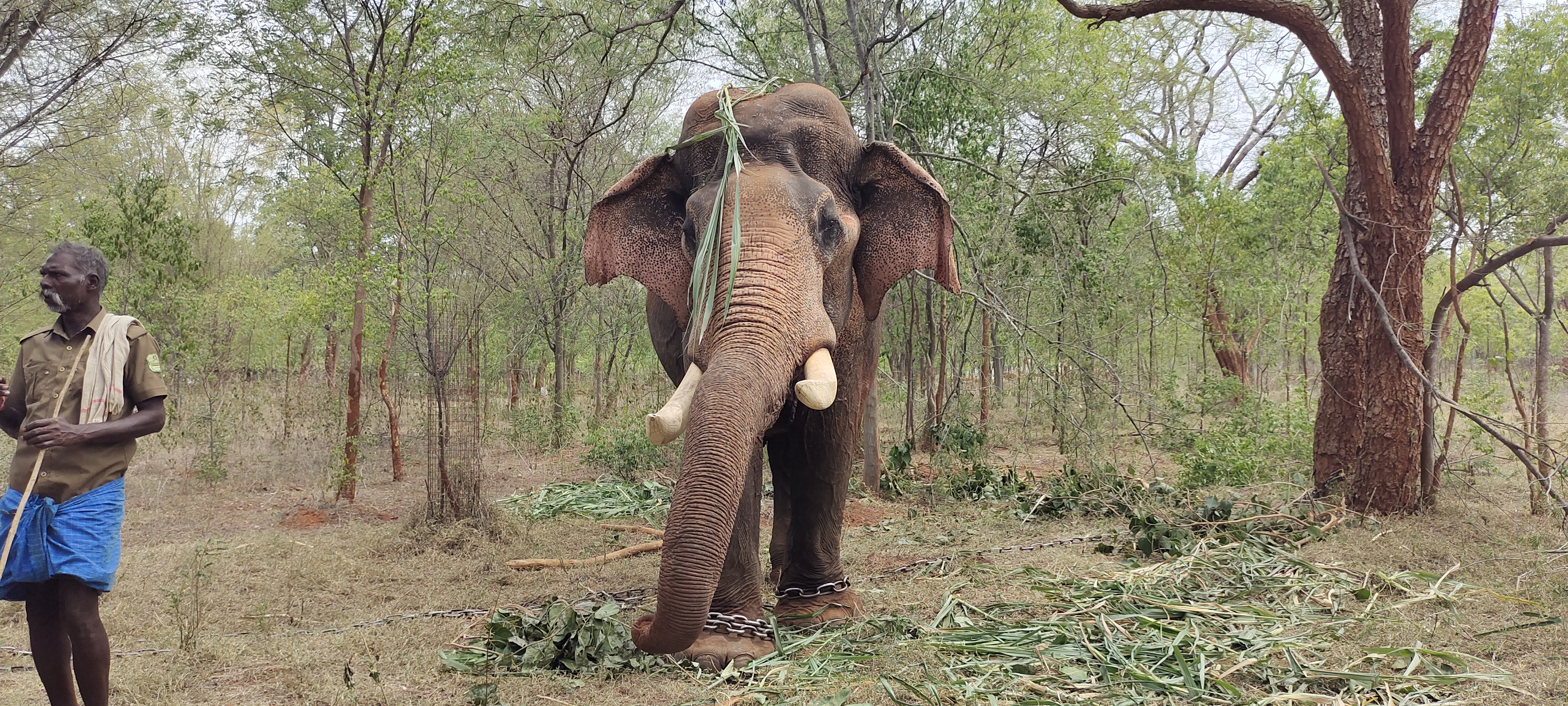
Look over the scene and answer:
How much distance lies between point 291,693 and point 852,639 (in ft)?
8.09

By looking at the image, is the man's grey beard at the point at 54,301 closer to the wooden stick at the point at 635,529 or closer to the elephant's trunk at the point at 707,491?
the elephant's trunk at the point at 707,491

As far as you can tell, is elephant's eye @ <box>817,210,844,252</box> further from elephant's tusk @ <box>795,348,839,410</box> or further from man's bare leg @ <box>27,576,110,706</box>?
man's bare leg @ <box>27,576,110,706</box>

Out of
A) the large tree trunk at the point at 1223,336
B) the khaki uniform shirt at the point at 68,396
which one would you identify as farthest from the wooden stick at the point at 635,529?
the large tree trunk at the point at 1223,336

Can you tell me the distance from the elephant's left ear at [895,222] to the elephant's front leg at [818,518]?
2.48 ft

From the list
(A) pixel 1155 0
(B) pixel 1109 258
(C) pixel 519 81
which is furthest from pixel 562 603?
(C) pixel 519 81

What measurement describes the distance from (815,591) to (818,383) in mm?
1526

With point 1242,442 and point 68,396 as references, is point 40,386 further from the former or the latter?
point 1242,442

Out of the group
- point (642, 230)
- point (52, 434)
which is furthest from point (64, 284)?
point (642, 230)

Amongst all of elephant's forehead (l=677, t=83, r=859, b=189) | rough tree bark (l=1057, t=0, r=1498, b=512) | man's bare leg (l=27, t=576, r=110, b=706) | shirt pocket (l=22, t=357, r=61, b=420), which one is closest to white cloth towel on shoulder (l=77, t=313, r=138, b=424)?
shirt pocket (l=22, t=357, r=61, b=420)

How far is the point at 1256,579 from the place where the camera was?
5.17 meters

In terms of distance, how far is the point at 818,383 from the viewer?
3.94m

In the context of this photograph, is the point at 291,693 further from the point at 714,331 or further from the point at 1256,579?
the point at 1256,579

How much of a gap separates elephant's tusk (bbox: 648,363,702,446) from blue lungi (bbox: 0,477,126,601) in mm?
1899

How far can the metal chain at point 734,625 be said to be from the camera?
170 inches
